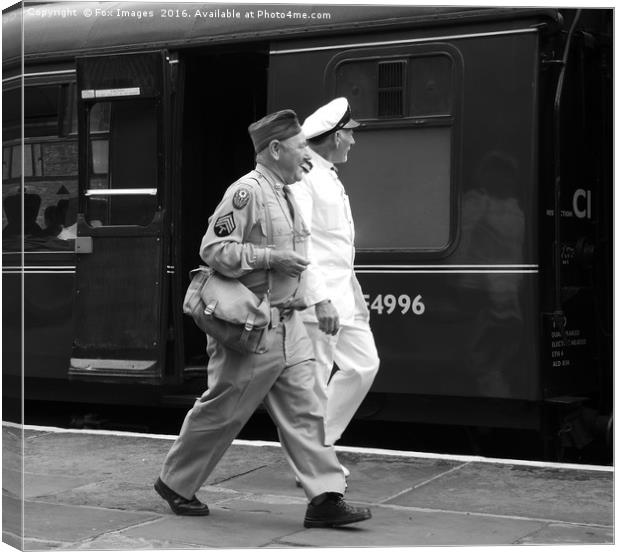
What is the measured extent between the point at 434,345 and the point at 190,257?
1.58 m

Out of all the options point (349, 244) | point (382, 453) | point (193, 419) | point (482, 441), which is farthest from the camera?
point (482, 441)

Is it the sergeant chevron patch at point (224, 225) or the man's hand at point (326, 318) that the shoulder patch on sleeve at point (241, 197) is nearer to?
the sergeant chevron patch at point (224, 225)

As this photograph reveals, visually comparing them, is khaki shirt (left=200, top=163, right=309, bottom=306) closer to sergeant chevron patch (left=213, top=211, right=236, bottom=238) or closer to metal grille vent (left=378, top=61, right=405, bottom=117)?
sergeant chevron patch (left=213, top=211, right=236, bottom=238)

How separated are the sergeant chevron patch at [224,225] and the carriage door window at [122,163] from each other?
7.37ft

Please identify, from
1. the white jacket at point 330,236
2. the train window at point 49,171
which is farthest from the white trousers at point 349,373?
the train window at point 49,171

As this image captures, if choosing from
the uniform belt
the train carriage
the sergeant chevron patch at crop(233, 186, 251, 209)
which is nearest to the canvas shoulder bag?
the uniform belt

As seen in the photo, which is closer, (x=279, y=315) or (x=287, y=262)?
(x=287, y=262)

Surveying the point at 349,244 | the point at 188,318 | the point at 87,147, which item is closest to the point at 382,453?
the point at 349,244

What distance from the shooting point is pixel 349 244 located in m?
6.24

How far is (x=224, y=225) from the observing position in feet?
17.6

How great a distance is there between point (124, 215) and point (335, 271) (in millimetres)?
1927

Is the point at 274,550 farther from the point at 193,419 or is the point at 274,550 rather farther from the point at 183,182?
the point at 183,182

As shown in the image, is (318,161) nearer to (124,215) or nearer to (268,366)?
(268,366)

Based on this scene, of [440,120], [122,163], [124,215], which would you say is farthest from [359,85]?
[124,215]
